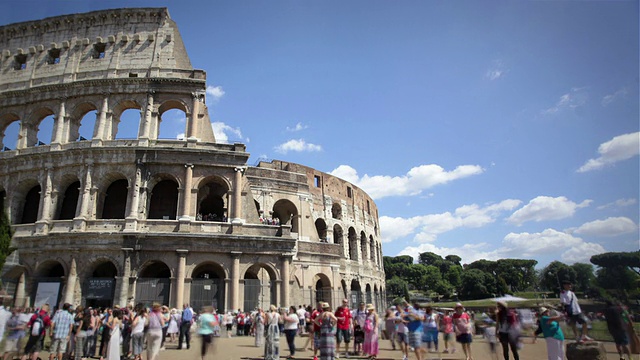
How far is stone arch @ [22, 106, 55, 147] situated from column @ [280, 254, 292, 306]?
16802 millimetres

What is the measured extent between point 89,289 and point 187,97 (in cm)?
1170

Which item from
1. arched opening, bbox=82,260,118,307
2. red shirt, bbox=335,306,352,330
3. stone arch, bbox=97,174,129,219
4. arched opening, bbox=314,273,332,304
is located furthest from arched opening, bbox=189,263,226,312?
red shirt, bbox=335,306,352,330

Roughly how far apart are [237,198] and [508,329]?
1564 cm

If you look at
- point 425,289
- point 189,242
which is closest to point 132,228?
point 189,242

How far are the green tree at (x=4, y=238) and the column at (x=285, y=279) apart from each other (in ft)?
43.1

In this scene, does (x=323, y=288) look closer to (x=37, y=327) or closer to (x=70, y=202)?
(x=70, y=202)

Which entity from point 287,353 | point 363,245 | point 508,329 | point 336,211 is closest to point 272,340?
point 287,353

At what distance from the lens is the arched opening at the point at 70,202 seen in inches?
867

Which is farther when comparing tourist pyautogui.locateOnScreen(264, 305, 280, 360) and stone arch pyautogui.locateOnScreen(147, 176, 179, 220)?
stone arch pyautogui.locateOnScreen(147, 176, 179, 220)

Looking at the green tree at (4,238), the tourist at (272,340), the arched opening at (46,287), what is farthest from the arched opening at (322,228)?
the tourist at (272,340)

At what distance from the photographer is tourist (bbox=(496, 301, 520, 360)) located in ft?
27.8

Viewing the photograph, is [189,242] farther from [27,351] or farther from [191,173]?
[27,351]

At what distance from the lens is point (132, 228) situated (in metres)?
19.6

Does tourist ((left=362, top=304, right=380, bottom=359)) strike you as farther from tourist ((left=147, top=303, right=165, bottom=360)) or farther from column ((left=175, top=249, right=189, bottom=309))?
column ((left=175, top=249, right=189, bottom=309))
